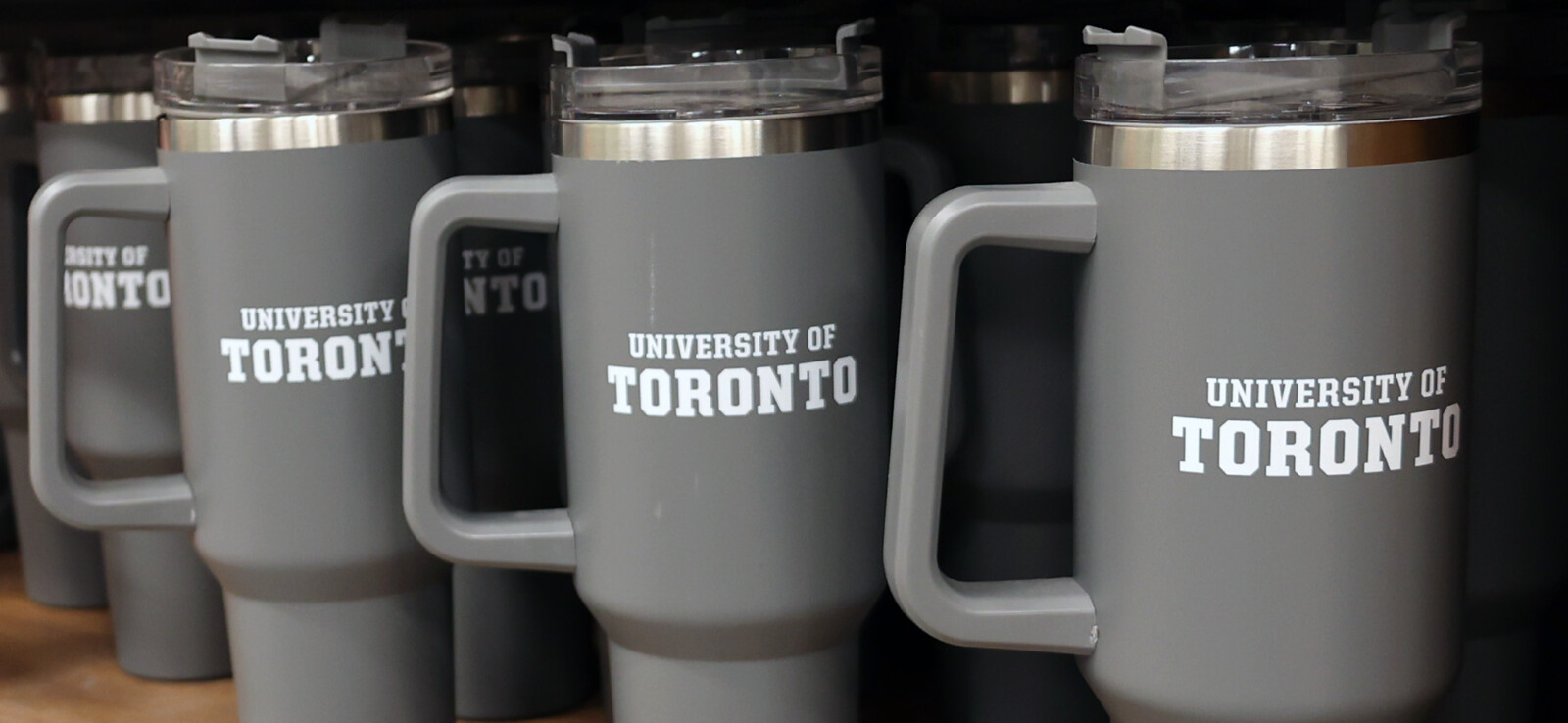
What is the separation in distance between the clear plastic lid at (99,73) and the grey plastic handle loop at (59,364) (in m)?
0.14

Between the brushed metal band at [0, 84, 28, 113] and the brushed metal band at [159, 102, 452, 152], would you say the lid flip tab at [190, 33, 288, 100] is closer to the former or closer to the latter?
the brushed metal band at [159, 102, 452, 152]

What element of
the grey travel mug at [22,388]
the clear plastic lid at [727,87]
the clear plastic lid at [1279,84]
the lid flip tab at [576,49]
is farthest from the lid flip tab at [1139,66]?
the grey travel mug at [22,388]

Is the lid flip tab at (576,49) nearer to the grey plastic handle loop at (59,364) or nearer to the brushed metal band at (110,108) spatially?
the grey plastic handle loop at (59,364)

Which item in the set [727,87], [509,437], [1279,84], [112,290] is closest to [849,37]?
[727,87]

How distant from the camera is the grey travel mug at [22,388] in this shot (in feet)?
3.20

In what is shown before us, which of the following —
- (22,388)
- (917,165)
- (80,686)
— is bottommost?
(80,686)

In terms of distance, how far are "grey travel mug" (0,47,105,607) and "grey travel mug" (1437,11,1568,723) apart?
2.49 ft

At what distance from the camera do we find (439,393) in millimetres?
680

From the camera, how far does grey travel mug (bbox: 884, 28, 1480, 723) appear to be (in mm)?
541

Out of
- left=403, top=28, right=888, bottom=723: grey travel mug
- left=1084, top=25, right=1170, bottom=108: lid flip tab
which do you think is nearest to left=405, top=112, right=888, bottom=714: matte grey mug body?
left=403, top=28, right=888, bottom=723: grey travel mug

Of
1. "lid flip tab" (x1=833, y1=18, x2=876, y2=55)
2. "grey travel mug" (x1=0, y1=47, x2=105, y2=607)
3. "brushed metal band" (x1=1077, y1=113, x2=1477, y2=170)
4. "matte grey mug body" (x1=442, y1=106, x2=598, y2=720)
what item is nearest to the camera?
"brushed metal band" (x1=1077, y1=113, x2=1477, y2=170)

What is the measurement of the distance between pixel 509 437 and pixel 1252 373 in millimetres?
390

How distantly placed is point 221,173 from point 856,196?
256mm

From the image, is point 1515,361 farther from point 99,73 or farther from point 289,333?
point 99,73
